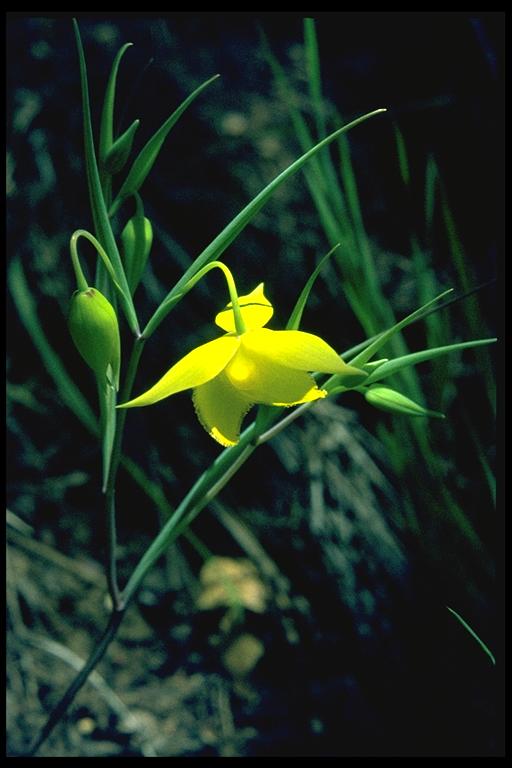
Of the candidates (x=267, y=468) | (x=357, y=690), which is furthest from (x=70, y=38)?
(x=357, y=690)

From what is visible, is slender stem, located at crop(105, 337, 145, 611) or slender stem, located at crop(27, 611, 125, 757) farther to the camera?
slender stem, located at crop(27, 611, 125, 757)

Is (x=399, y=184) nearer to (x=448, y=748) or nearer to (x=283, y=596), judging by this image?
(x=283, y=596)

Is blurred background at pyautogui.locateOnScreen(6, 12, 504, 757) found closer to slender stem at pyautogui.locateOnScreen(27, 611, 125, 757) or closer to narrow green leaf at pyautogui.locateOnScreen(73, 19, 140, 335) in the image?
slender stem at pyautogui.locateOnScreen(27, 611, 125, 757)

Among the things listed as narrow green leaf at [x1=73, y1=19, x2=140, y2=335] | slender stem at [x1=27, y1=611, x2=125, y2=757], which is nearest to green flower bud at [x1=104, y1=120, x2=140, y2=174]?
narrow green leaf at [x1=73, y1=19, x2=140, y2=335]

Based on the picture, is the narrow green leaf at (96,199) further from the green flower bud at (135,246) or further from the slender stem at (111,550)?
the slender stem at (111,550)

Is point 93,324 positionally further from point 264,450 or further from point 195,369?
point 264,450
